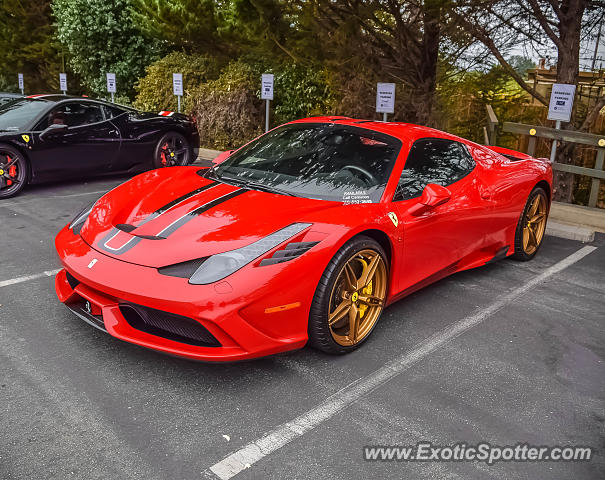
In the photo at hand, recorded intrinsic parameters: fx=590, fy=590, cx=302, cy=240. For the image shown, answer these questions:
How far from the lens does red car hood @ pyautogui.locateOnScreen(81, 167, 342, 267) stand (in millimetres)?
3191

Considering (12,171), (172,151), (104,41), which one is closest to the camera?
(12,171)

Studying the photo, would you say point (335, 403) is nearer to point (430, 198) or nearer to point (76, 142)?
point (430, 198)

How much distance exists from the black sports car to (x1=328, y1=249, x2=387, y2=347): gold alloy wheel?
5.39m

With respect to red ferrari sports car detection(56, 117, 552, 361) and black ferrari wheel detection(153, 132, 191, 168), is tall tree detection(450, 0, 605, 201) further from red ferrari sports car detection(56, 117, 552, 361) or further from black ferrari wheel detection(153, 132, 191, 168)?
black ferrari wheel detection(153, 132, 191, 168)

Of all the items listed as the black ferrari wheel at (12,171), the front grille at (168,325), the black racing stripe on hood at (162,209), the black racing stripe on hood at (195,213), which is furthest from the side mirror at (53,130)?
the front grille at (168,325)

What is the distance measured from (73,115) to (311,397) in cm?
633

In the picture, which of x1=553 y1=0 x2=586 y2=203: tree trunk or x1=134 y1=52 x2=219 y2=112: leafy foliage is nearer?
x1=553 y1=0 x2=586 y2=203: tree trunk

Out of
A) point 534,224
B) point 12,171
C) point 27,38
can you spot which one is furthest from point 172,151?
Answer: point 27,38

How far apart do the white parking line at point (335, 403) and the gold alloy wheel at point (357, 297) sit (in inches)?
11.2

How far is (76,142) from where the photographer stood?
25.8 ft

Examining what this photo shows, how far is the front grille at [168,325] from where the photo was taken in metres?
2.96

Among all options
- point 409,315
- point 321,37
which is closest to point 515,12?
point 321,37

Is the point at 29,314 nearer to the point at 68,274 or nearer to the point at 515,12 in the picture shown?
the point at 68,274

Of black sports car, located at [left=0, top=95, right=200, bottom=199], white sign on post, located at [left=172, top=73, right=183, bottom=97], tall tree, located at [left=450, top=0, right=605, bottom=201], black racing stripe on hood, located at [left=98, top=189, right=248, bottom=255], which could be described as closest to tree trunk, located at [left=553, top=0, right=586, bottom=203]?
tall tree, located at [left=450, top=0, right=605, bottom=201]
